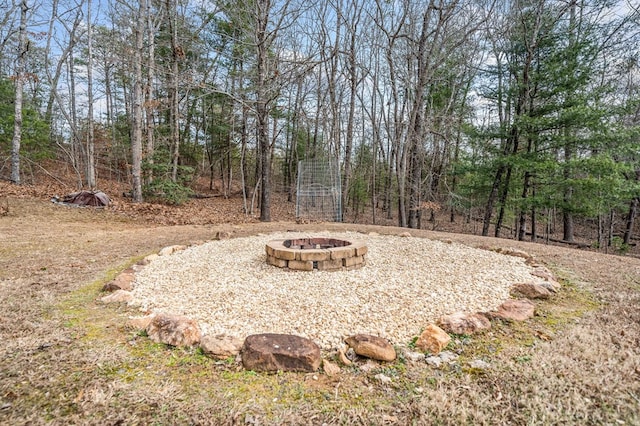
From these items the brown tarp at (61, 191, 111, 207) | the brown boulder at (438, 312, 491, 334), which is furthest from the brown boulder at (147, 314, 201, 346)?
the brown tarp at (61, 191, 111, 207)

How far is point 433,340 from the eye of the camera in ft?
5.41

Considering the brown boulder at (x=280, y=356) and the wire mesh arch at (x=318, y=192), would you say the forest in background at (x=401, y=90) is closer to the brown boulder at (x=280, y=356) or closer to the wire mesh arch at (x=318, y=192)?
the wire mesh arch at (x=318, y=192)

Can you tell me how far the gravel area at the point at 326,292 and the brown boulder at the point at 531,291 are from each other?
0.09 m

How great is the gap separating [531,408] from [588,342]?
0.79 metres

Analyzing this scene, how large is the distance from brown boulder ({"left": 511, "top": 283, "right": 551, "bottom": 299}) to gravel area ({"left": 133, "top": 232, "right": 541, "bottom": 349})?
0.30ft

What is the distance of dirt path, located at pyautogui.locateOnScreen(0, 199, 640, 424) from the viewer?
1121mm

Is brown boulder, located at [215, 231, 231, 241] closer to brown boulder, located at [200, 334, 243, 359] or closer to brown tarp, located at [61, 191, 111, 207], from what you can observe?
brown boulder, located at [200, 334, 243, 359]

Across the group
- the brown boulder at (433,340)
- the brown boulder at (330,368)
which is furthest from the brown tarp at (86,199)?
the brown boulder at (433,340)

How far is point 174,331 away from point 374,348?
114 centimetres

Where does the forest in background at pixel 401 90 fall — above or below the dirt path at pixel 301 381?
above

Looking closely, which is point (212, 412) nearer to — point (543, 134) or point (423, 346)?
point (423, 346)

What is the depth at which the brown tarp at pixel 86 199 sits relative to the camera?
6754mm

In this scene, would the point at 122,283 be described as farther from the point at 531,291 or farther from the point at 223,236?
the point at 531,291

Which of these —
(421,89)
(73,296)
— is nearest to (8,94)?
(73,296)
